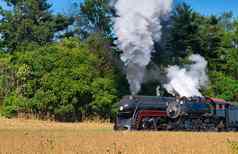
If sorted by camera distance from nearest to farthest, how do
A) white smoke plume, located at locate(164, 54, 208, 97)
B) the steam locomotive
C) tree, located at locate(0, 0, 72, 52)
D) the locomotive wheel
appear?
the steam locomotive < the locomotive wheel < white smoke plume, located at locate(164, 54, 208, 97) < tree, located at locate(0, 0, 72, 52)

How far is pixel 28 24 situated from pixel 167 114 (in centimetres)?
3134

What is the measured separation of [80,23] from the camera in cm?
6156

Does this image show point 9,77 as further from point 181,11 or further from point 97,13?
point 181,11

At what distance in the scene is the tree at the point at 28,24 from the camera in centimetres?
5966

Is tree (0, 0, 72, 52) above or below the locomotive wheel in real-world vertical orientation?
above

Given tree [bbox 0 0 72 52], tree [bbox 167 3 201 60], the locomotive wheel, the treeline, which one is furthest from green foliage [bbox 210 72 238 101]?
the locomotive wheel

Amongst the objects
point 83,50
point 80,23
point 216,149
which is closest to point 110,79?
point 83,50

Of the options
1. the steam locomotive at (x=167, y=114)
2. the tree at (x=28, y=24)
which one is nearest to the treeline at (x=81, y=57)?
the tree at (x=28, y=24)

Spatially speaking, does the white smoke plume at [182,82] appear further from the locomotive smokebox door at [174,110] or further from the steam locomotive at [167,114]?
the locomotive smokebox door at [174,110]

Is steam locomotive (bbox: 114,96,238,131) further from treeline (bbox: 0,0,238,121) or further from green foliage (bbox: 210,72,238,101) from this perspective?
green foliage (bbox: 210,72,238,101)

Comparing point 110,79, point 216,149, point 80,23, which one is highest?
point 80,23

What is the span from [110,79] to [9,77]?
921 centimetres

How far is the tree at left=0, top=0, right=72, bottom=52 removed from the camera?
196 ft

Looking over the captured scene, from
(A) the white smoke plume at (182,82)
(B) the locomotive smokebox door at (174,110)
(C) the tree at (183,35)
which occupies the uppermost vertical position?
(C) the tree at (183,35)
